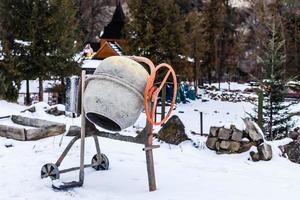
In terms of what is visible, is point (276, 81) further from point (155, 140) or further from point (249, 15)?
point (249, 15)

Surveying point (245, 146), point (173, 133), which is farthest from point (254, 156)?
point (173, 133)

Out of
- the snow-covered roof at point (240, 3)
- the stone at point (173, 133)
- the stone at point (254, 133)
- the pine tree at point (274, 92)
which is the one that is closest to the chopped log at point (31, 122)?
the stone at point (173, 133)

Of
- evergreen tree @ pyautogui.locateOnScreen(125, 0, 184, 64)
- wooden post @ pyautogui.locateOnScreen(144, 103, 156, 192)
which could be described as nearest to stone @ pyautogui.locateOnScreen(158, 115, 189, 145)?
wooden post @ pyautogui.locateOnScreen(144, 103, 156, 192)

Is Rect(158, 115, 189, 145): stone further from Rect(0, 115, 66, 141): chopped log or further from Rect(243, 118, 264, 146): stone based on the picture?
Rect(0, 115, 66, 141): chopped log

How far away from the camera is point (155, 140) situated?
8.66m

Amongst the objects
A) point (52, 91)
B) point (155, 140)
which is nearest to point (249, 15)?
point (52, 91)

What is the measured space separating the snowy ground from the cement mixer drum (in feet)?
3.30

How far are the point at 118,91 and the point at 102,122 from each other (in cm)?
89

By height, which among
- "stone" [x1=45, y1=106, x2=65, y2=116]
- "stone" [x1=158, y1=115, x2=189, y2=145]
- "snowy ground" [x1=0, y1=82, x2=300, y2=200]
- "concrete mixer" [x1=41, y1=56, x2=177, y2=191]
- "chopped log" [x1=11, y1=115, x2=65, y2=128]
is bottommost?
"snowy ground" [x1=0, y1=82, x2=300, y2=200]

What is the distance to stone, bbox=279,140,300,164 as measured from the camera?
779 centimetres

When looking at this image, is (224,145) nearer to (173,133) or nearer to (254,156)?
(254,156)

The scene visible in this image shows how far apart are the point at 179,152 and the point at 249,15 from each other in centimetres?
5086

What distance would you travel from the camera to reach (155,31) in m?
24.7

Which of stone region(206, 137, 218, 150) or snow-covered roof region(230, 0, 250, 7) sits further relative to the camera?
snow-covered roof region(230, 0, 250, 7)
